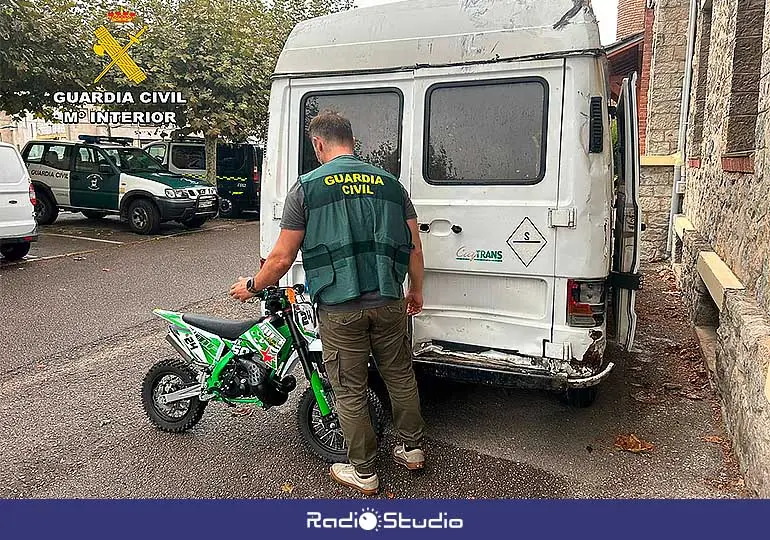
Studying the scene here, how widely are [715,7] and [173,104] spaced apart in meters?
12.3

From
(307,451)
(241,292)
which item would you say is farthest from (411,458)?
(241,292)

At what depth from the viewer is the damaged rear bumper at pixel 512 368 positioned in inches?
153

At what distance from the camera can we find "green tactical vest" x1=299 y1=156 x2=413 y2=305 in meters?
3.40

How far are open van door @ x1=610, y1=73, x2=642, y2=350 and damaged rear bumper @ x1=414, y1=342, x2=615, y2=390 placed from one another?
0.51 m

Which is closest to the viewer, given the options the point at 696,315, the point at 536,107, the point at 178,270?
the point at 536,107

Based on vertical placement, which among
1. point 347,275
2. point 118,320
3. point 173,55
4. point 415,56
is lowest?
point 118,320

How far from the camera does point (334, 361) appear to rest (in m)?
3.57

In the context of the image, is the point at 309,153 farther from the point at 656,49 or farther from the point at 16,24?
the point at 16,24

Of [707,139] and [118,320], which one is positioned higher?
[707,139]

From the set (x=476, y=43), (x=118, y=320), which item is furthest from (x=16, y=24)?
(x=476, y=43)

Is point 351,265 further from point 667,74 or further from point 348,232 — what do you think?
point 667,74

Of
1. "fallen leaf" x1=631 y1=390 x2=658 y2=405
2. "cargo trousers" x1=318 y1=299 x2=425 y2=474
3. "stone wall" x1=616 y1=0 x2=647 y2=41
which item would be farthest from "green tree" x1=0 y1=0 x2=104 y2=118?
"stone wall" x1=616 y1=0 x2=647 y2=41

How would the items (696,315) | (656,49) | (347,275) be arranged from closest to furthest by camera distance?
(347,275)
(696,315)
(656,49)

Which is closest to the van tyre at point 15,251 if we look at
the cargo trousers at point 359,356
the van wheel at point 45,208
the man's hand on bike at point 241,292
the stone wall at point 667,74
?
the van wheel at point 45,208
